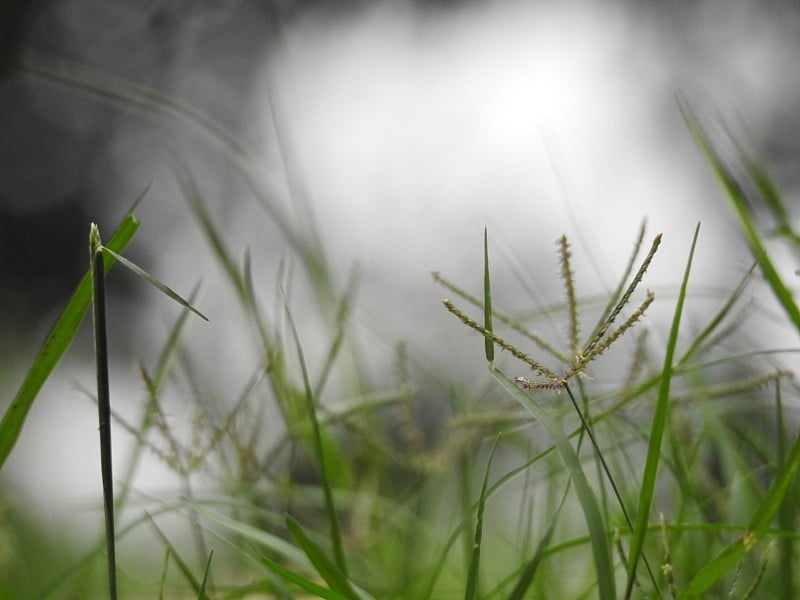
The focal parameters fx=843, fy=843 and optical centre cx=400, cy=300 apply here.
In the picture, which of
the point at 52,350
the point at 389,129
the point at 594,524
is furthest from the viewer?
the point at 389,129

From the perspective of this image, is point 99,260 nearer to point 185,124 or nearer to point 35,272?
point 185,124

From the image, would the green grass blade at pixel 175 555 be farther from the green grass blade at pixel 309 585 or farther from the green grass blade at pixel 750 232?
the green grass blade at pixel 750 232

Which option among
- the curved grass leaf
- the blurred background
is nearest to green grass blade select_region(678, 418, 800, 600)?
the curved grass leaf

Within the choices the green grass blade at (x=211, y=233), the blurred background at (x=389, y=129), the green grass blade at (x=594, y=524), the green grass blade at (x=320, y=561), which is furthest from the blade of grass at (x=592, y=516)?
the blurred background at (x=389, y=129)

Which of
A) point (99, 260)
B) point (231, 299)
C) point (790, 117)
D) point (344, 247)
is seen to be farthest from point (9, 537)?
point (790, 117)

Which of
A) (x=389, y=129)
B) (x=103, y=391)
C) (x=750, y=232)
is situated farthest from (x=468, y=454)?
(x=389, y=129)

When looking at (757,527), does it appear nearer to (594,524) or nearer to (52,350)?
(594,524)
